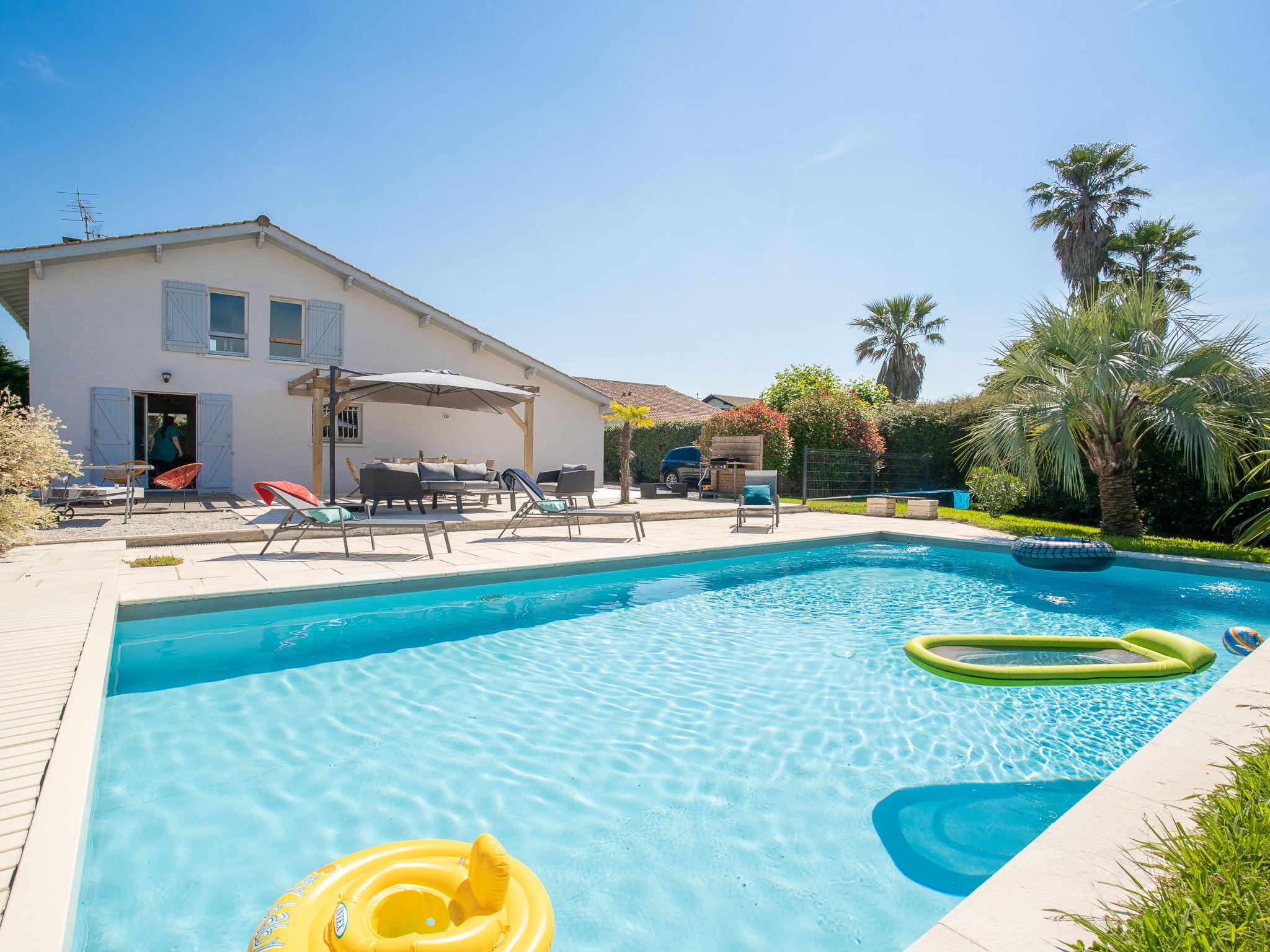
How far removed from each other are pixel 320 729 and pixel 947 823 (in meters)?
3.00

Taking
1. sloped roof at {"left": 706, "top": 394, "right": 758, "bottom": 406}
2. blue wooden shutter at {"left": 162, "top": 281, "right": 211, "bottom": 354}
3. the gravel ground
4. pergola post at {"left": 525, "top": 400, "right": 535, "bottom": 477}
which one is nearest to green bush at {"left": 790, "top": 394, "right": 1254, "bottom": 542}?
pergola post at {"left": 525, "top": 400, "right": 535, "bottom": 477}

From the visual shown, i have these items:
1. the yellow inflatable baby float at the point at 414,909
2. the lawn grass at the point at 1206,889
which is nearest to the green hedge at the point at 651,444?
the lawn grass at the point at 1206,889

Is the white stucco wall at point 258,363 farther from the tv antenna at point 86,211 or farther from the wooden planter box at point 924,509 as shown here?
the wooden planter box at point 924,509

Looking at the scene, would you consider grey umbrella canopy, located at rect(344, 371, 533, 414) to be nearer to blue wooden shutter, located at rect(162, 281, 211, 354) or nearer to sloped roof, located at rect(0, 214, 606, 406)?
sloped roof, located at rect(0, 214, 606, 406)

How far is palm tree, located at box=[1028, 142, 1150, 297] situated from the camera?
1966 cm

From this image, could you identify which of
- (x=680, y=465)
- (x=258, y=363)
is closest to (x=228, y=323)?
(x=258, y=363)

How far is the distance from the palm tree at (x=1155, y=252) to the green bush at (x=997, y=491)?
1173 cm

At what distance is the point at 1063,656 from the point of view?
11.3 ft

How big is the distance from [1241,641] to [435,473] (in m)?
9.87

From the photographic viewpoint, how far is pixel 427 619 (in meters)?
5.27

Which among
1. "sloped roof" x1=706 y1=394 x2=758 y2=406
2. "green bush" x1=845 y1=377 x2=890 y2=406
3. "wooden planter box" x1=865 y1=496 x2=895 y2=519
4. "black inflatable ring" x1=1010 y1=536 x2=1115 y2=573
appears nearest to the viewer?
"black inflatable ring" x1=1010 y1=536 x2=1115 y2=573

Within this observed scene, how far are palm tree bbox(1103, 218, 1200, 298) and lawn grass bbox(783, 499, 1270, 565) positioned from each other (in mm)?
12510

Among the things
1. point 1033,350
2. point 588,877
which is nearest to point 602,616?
point 588,877

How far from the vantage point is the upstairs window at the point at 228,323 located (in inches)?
516
